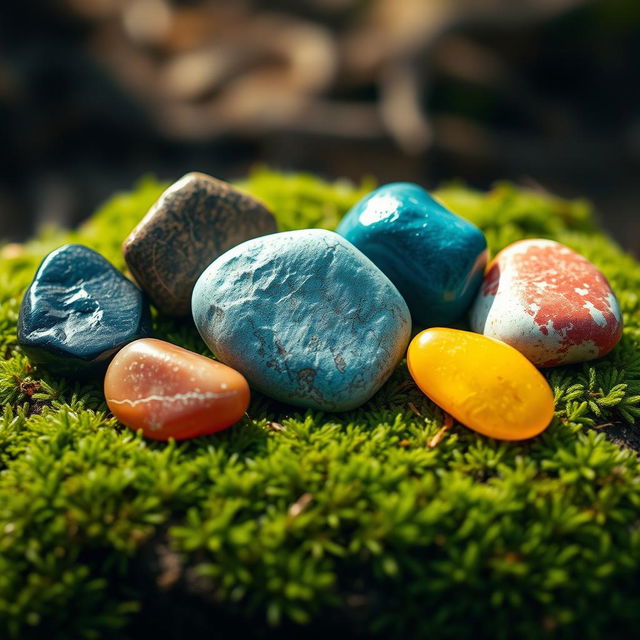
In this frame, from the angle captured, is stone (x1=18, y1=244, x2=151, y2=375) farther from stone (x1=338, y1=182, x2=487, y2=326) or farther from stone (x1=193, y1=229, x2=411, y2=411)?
stone (x1=338, y1=182, x2=487, y2=326)

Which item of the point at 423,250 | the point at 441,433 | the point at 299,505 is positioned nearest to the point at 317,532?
the point at 299,505

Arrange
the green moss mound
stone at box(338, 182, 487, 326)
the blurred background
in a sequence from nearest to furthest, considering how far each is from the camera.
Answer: the green moss mound → stone at box(338, 182, 487, 326) → the blurred background

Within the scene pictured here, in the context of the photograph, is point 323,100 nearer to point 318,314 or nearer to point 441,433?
point 318,314

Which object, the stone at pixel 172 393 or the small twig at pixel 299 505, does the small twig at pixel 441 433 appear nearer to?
the small twig at pixel 299 505

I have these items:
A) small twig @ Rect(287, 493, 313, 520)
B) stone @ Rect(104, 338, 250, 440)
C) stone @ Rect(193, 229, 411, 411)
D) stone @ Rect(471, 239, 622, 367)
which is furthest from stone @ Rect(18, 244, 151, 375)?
stone @ Rect(471, 239, 622, 367)

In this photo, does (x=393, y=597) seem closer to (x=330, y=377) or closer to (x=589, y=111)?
(x=330, y=377)

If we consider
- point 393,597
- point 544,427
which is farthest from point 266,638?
point 544,427
